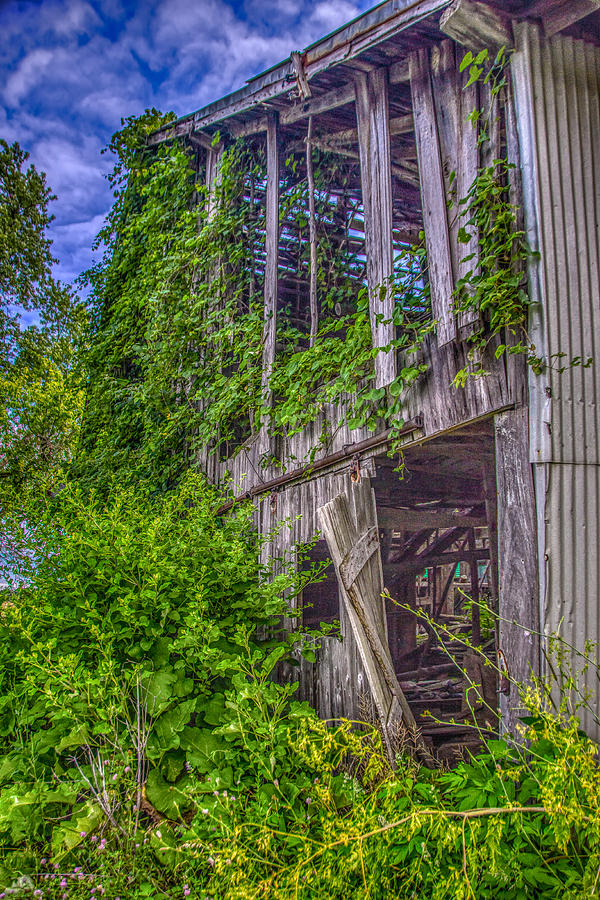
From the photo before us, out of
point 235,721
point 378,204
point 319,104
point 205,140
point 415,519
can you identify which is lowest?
point 235,721

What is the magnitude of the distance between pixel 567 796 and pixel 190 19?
4.74 m

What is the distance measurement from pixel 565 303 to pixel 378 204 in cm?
192

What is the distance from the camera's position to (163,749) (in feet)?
11.1

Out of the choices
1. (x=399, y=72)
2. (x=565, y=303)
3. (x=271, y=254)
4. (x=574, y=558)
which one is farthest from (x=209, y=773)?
(x=399, y=72)

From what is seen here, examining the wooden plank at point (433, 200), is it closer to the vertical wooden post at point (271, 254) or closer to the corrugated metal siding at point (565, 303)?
the corrugated metal siding at point (565, 303)

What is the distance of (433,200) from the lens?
157 inches

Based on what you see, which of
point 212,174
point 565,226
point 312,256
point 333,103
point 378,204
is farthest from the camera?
point 212,174

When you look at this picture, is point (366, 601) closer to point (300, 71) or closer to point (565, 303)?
point (565, 303)

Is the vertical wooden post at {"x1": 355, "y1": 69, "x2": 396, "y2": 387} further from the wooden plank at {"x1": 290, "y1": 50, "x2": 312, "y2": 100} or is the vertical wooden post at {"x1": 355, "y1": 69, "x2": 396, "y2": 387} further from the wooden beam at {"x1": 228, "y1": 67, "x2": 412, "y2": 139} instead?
the wooden plank at {"x1": 290, "y1": 50, "x2": 312, "y2": 100}

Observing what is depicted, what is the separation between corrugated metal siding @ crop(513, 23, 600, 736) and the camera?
3094 mm

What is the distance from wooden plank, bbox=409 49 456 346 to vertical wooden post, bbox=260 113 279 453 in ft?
7.69

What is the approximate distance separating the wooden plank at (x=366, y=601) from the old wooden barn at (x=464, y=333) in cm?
1

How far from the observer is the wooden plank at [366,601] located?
3860 millimetres

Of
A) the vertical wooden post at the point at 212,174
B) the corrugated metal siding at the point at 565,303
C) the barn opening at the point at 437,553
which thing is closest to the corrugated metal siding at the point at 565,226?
the corrugated metal siding at the point at 565,303
